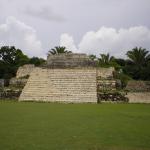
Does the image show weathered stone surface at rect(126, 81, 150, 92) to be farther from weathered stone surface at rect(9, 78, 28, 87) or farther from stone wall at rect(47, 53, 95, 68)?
weathered stone surface at rect(9, 78, 28, 87)

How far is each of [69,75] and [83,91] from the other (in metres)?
2.18

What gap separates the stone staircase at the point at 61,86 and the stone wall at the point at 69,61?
1.22 metres

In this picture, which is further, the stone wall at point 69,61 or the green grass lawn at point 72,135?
the stone wall at point 69,61

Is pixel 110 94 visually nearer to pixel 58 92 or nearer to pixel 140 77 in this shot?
pixel 58 92

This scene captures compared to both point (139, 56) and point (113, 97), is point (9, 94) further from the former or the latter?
point (139, 56)

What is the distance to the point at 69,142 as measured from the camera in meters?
7.08

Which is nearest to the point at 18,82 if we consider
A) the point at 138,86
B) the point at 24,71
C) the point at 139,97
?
the point at 24,71

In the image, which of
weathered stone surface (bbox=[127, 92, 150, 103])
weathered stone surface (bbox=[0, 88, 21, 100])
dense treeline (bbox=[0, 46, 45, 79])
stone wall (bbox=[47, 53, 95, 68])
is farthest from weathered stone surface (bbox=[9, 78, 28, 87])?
dense treeline (bbox=[0, 46, 45, 79])

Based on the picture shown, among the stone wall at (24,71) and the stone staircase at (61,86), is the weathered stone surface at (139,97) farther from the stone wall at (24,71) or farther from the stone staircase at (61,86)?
the stone wall at (24,71)

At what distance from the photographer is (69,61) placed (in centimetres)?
2539

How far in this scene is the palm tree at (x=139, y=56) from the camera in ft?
131

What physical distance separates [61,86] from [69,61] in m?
3.67

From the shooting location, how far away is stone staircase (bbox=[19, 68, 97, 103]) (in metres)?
21.2

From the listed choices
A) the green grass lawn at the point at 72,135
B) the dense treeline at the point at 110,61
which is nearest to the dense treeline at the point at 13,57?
the dense treeline at the point at 110,61
